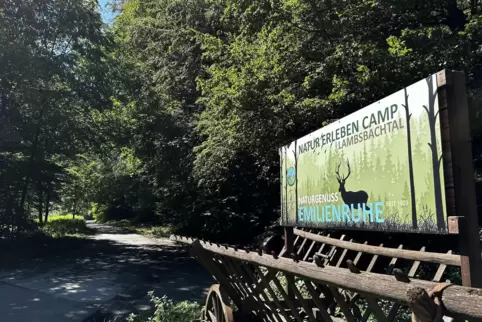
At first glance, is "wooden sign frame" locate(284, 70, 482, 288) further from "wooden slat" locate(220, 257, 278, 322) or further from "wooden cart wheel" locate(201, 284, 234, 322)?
"wooden cart wheel" locate(201, 284, 234, 322)

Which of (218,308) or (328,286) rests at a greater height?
(328,286)

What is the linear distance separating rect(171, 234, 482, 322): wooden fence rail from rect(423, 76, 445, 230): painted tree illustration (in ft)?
1.29

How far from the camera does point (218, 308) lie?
4910 mm

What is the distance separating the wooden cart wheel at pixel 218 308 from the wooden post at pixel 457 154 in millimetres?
2553

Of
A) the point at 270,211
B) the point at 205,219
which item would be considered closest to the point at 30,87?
the point at 205,219

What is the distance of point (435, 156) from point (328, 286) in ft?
3.20

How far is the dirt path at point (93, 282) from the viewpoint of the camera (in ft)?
29.2

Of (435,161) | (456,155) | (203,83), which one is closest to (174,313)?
(435,161)

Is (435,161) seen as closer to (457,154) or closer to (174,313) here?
(457,154)

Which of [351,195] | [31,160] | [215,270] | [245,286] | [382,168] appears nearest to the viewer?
[382,168]

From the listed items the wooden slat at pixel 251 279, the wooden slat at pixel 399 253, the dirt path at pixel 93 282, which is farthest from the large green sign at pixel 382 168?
the dirt path at pixel 93 282

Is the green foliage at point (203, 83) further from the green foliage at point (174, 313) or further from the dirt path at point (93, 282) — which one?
the green foliage at point (174, 313)

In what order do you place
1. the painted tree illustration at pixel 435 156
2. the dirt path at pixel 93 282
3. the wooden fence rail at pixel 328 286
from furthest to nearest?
the dirt path at pixel 93 282 < the painted tree illustration at pixel 435 156 < the wooden fence rail at pixel 328 286

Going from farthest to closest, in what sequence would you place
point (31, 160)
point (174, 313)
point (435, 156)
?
point (31, 160) → point (174, 313) → point (435, 156)
